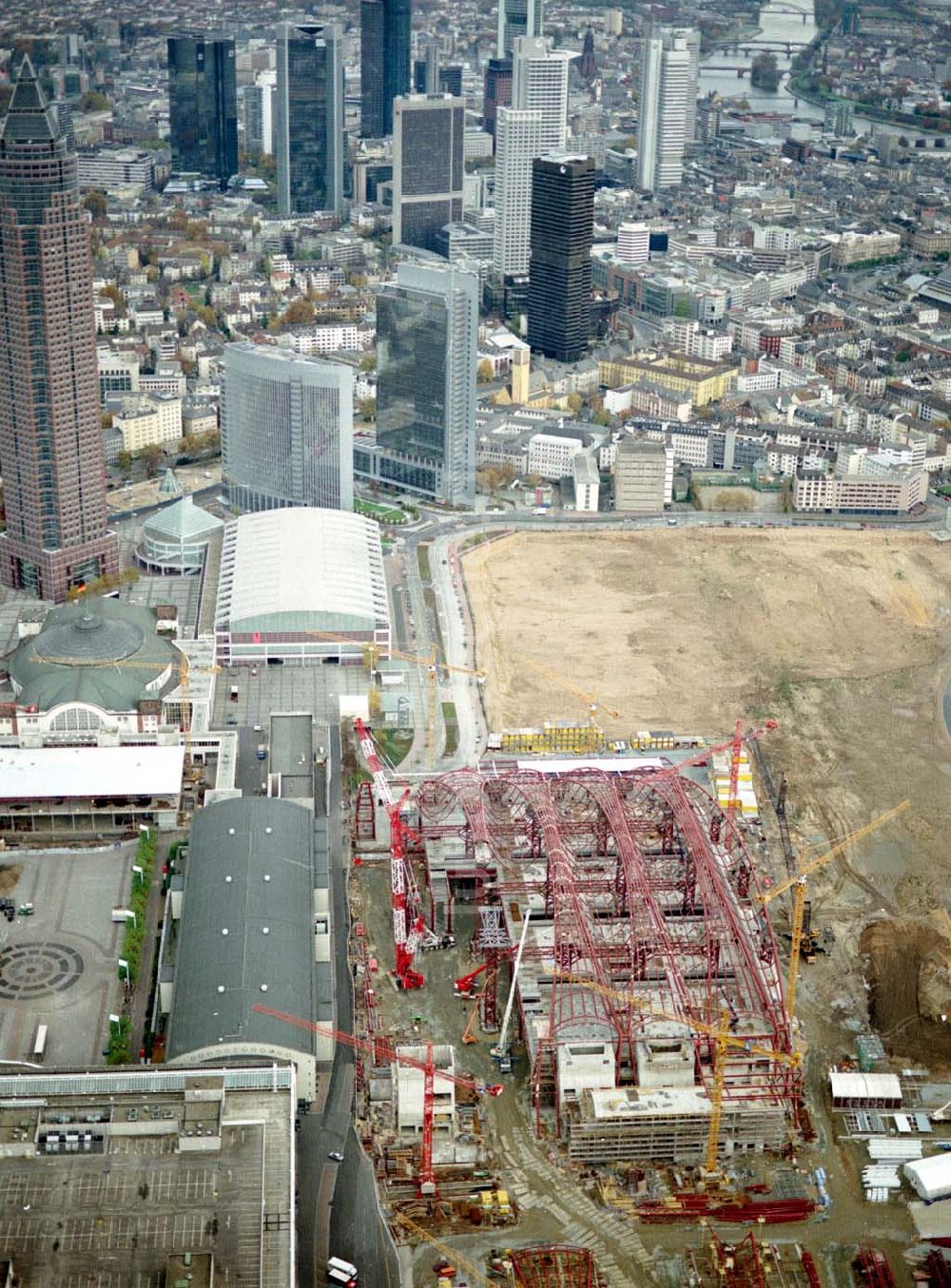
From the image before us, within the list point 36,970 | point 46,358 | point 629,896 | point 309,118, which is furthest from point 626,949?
point 309,118

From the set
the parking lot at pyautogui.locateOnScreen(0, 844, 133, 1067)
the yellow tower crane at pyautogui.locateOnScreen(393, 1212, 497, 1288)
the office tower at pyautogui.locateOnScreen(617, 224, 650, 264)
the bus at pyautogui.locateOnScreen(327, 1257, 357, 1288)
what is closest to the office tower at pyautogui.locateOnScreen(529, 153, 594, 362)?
the office tower at pyautogui.locateOnScreen(617, 224, 650, 264)

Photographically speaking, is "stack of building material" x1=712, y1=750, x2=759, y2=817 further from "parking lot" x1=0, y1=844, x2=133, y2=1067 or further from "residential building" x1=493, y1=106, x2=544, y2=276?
"residential building" x1=493, y1=106, x2=544, y2=276

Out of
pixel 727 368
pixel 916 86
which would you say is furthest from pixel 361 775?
pixel 916 86

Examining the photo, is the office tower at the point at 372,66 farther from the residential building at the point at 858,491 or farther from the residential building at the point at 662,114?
the residential building at the point at 858,491

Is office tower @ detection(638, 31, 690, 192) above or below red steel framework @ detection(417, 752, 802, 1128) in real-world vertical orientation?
above

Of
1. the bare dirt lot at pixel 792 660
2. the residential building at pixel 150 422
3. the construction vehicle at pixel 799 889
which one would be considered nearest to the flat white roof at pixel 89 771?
the bare dirt lot at pixel 792 660

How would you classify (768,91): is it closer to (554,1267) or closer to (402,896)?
(402,896)
